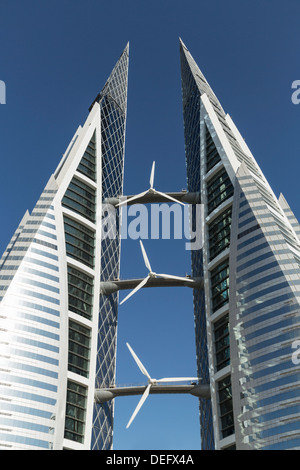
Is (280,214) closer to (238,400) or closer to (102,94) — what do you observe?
(238,400)

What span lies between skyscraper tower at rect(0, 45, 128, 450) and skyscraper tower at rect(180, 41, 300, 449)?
24093 millimetres

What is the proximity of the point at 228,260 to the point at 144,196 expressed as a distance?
37.8 meters

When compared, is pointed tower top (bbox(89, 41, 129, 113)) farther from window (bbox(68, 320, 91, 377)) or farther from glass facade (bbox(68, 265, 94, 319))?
window (bbox(68, 320, 91, 377))

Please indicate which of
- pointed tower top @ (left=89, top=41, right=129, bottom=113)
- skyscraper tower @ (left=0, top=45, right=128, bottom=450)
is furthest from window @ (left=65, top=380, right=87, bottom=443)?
pointed tower top @ (left=89, top=41, right=129, bottom=113)

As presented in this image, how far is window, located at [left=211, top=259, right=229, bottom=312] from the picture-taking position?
115125 mm

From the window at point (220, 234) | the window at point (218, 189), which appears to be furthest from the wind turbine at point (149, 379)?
the window at point (218, 189)

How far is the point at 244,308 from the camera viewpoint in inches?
4117

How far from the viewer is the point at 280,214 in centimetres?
12794

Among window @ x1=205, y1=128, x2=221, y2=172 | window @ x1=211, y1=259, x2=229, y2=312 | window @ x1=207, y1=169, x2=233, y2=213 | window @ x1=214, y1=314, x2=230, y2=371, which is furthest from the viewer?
window @ x1=205, y1=128, x2=221, y2=172

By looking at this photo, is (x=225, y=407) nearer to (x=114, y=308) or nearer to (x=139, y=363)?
(x=139, y=363)

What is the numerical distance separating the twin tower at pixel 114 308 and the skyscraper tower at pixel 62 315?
25 centimetres

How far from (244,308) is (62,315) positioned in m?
38.8

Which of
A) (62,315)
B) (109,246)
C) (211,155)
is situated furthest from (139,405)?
(211,155)
